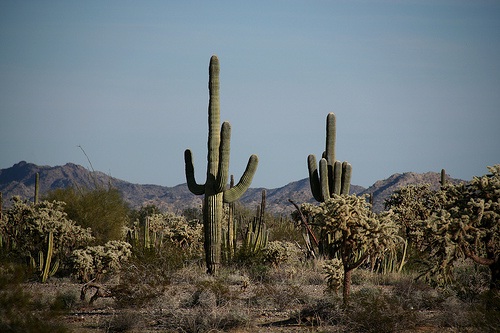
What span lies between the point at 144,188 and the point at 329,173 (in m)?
81.3

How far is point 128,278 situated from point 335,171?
28.7 ft

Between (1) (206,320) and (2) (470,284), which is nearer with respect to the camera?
(1) (206,320)

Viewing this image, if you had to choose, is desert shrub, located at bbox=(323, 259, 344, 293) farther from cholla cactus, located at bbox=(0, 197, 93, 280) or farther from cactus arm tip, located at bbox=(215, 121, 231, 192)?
cholla cactus, located at bbox=(0, 197, 93, 280)

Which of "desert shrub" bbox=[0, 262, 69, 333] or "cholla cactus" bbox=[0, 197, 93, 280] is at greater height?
"cholla cactus" bbox=[0, 197, 93, 280]

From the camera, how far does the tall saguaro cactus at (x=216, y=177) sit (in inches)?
717

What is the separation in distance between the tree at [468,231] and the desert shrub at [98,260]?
27.7 feet

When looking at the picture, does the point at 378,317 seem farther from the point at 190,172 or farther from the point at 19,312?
the point at 190,172

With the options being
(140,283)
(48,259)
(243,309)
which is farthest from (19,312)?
(48,259)

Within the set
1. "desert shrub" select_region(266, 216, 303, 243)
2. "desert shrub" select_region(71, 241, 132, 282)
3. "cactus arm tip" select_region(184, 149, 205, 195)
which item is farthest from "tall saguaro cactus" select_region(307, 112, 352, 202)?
"desert shrub" select_region(266, 216, 303, 243)

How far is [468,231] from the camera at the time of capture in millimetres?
10344

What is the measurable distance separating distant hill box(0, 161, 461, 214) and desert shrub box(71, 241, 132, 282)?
178 ft

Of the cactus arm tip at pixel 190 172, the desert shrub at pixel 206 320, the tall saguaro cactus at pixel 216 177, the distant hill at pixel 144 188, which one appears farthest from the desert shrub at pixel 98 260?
the distant hill at pixel 144 188

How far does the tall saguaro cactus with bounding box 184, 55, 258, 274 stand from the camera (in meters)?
18.2

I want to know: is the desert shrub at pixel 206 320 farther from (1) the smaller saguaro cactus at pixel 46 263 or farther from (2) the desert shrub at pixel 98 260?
(1) the smaller saguaro cactus at pixel 46 263
